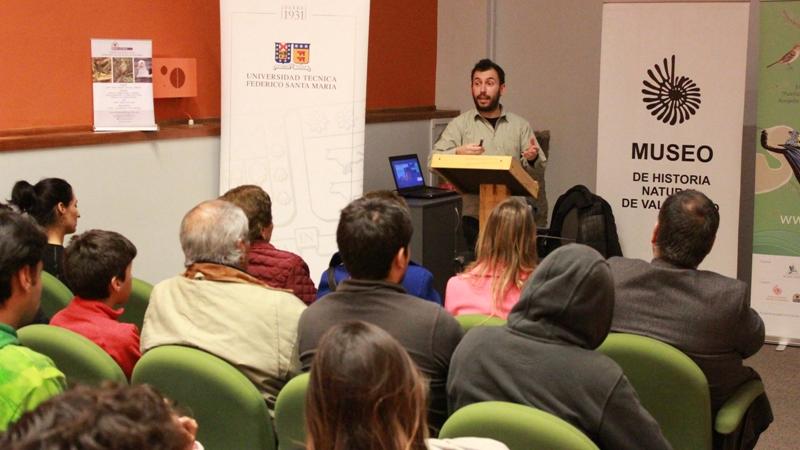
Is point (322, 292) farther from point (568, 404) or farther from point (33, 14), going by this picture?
point (33, 14)

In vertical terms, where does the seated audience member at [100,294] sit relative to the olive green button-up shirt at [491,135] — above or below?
below

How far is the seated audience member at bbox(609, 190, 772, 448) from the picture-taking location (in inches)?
118

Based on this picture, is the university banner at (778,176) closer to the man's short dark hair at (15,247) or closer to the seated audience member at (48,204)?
→ the seated audience member at (48,204)

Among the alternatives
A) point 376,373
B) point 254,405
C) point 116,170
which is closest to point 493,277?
point 254,405

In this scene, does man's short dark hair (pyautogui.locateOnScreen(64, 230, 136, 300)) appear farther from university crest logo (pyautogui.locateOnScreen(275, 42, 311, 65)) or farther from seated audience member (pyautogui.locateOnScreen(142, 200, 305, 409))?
university crest logo (pyautogui.locateOnScreen(275, 42, 311, 65))

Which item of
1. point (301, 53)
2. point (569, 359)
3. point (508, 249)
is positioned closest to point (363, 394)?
point (569, 359)

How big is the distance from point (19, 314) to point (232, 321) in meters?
0.71

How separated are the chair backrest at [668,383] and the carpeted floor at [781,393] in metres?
1.63

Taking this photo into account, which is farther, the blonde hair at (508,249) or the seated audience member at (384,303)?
the blonde hair at (508,249)

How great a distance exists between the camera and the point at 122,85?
543cm

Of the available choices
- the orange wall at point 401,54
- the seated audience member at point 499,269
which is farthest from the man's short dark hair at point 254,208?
the orange wall at point 401,54

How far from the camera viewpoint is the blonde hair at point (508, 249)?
345cm

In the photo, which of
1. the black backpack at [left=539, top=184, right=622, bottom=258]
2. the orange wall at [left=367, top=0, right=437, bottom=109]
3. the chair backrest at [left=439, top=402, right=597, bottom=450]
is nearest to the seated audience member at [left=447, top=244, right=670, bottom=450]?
the chair backrest at [left=439, top=402, right=597, bottom=450]

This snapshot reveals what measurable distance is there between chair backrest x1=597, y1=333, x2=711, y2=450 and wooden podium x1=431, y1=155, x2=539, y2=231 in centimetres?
238
